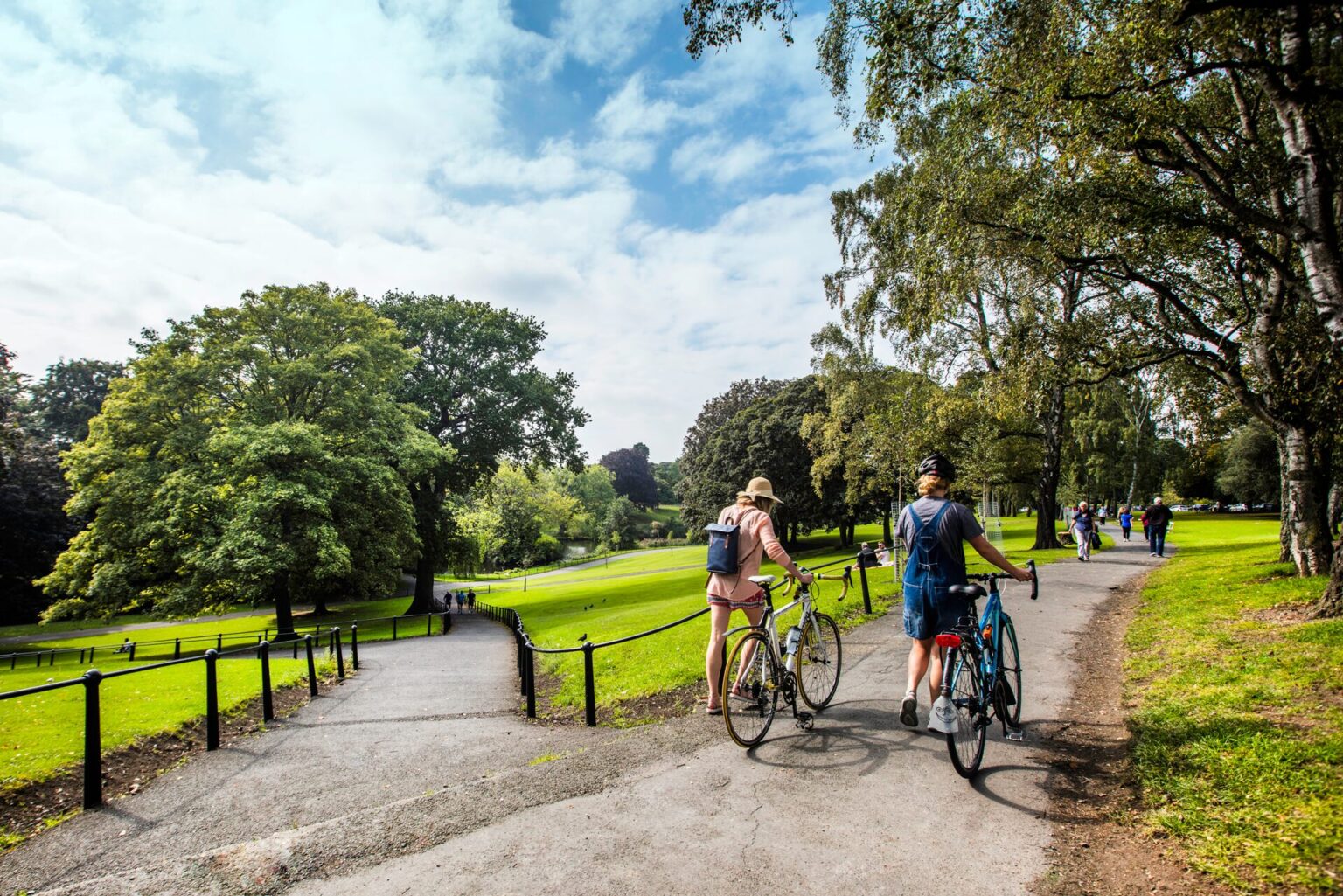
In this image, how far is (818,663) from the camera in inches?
235

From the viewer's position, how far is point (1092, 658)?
26.2ft

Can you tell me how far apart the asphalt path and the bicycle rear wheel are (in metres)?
0.15

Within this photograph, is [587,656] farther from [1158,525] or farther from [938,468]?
[1158,525]

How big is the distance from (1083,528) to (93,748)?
73.6ft

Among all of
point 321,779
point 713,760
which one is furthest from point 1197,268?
point 321,779

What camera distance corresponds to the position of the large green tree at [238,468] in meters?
20.3

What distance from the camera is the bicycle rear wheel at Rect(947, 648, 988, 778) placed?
4367mm

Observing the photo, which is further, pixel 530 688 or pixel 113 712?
pixel 113 712

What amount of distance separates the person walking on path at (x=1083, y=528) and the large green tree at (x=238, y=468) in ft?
73.4

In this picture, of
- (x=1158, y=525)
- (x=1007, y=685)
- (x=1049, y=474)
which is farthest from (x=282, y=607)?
Answer: (x=1158, y=525)

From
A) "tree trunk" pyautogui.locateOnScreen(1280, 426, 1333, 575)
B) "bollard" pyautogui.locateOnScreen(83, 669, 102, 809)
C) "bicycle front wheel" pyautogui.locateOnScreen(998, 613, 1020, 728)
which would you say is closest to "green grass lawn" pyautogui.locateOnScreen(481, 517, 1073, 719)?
"bicycle front wheel" pyautogui.locateOnScreen(998, 613, 1020, 728)

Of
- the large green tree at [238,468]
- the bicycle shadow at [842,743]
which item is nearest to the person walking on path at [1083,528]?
the bicycle shadow at [842,743]

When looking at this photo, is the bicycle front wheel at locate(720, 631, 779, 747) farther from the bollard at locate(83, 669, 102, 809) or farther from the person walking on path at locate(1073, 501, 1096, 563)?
the person walking on path at locate(1073, 501, 1096, 563)

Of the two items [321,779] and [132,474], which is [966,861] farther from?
[132,474]
